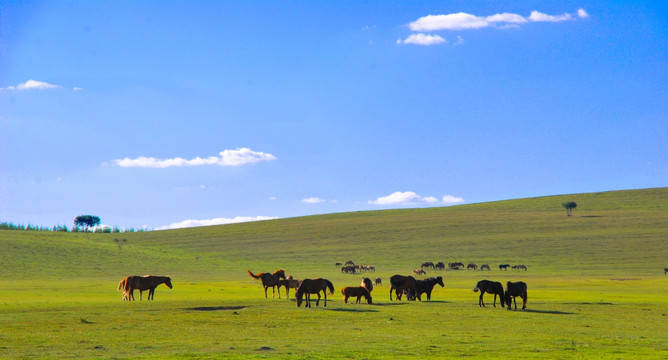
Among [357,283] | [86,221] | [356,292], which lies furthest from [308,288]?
[86,221]

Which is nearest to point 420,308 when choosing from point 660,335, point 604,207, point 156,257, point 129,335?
point 660,335

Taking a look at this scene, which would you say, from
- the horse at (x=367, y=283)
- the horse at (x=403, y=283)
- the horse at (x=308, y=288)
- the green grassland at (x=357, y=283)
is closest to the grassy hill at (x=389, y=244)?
the green grassland at (x=357, y=283)

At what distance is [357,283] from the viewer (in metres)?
54.2

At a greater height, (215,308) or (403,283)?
(403,283)

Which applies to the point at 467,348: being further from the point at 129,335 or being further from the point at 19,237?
the point at 19,237

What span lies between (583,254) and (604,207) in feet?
135

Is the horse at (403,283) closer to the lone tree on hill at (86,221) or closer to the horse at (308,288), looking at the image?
the horse at (308,288)

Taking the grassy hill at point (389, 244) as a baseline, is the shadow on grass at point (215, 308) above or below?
below

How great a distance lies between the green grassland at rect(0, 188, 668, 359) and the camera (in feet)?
64.0

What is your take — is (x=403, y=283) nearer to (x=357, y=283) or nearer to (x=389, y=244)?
(x=357, y=283)

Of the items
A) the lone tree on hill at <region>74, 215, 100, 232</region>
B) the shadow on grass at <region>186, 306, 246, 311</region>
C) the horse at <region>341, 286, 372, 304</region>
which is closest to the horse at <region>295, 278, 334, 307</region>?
the horse at <region>341, 286, 372, 304</region>

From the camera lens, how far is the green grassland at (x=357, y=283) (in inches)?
768

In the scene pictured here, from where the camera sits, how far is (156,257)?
286 feet

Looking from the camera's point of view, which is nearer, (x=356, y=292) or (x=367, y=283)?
(x=356, y=292)
